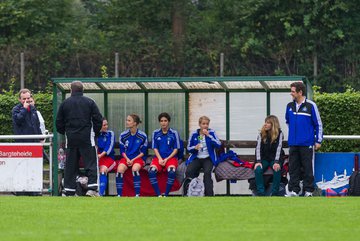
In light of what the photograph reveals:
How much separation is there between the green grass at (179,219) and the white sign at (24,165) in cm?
279

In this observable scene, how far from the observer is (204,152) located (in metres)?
22.2

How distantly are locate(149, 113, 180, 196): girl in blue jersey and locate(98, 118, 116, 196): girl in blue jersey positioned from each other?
69 cm

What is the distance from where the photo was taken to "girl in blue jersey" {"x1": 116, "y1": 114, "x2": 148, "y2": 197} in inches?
883

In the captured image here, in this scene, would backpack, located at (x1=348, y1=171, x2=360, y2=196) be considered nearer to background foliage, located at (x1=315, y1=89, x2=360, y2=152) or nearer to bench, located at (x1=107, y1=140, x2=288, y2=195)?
bench, located at (x1=107, y1=140, x2=288, y2=195)

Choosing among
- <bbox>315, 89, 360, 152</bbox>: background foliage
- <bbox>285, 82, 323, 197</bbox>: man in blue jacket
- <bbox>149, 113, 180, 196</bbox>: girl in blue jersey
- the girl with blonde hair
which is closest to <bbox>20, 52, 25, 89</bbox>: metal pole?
<bbox>315, 89, 360, 152</bbox>: background foliage

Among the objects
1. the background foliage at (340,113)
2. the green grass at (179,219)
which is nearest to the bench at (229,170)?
the green grass at (179,219)

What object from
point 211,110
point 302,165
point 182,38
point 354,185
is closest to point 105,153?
point 211,110

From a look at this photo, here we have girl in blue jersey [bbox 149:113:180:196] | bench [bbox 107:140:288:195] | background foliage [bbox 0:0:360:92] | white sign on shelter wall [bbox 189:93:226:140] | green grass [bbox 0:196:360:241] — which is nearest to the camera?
green grass [bbox 0:196:360:241]

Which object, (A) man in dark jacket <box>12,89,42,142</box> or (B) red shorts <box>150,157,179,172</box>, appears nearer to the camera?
(B) red shorts <box>150,157,179,172</box>

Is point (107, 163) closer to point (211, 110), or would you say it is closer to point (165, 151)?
point (165, 151)

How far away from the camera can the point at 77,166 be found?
21.1 meters

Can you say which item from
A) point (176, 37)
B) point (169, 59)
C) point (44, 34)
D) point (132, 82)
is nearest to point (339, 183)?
point (132, 82)

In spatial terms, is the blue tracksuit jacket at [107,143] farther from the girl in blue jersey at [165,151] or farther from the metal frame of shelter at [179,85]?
the metal frame of shelter at [179,85]

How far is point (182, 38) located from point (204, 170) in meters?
16.1
